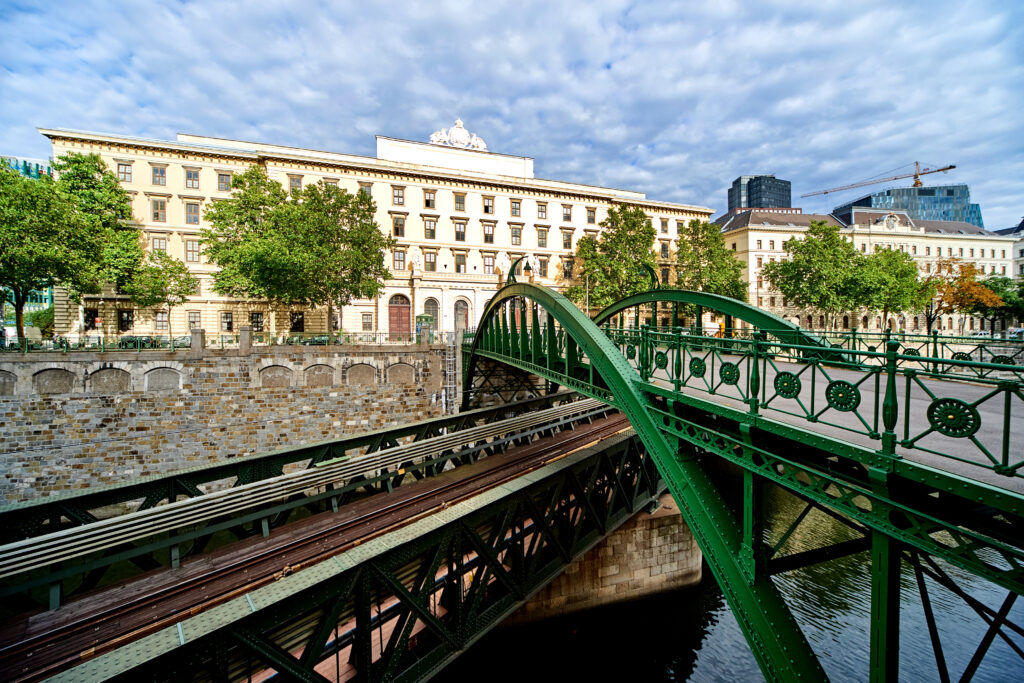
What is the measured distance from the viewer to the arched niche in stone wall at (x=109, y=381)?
21.0 metres

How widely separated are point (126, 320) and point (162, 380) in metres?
17.6

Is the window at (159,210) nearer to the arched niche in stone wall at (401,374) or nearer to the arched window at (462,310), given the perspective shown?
the arched window at (462,310)

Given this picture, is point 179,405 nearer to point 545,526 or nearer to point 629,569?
point 545,526

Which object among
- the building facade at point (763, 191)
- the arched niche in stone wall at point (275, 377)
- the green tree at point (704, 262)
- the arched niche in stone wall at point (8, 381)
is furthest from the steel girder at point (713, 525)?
the building facade at point (763, 191)

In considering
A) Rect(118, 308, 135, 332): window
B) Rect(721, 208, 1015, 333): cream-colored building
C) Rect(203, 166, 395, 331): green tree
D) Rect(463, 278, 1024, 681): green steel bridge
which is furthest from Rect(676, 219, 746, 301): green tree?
Rect(118, 308, 135, 332): window

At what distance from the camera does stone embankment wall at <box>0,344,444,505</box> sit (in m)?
19.7

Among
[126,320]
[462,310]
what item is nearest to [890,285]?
[462,310]

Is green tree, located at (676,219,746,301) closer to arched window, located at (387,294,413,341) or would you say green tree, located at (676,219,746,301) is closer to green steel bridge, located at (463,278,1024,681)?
arched window, located at (387,294,413,341)

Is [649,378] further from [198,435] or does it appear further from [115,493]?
[198,435]

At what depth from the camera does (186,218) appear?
35125 mm

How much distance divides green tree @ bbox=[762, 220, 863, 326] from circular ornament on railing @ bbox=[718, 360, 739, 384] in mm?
44183

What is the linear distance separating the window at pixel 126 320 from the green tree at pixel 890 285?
208 feet

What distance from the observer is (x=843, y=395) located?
13.0 feet

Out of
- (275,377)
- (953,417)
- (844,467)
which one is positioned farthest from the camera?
(275,377)
